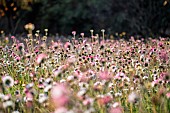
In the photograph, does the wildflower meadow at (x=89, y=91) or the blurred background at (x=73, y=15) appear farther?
the blurred background at (x=73, y=15)

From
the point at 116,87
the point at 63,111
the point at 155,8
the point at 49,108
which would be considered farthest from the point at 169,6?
the point at 63,111

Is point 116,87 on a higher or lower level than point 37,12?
lower

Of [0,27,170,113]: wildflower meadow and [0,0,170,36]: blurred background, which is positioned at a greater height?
[0,0,170,36]: blurred background

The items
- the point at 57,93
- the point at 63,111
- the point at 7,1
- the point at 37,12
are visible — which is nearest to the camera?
the point at 57,93

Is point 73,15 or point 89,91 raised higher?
point 73,15

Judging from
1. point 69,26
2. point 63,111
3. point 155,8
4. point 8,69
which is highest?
point 69,26

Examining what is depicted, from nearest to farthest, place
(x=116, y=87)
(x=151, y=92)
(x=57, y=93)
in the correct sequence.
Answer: (x=57, y=93) → (x=151, y=92) → (x=116, y=87)

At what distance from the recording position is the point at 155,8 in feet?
38.2

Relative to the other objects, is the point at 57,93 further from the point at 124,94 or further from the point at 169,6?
the point at 169,6

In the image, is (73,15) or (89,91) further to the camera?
(73,15)

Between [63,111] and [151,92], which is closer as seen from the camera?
[63,111]

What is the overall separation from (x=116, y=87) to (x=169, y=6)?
8.50m

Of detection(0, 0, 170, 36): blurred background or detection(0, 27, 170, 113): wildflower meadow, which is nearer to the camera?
detection(0, 27, 170, 113): wildflower meadow

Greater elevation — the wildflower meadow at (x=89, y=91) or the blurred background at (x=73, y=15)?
the blurred background at (x=73, y=15)
